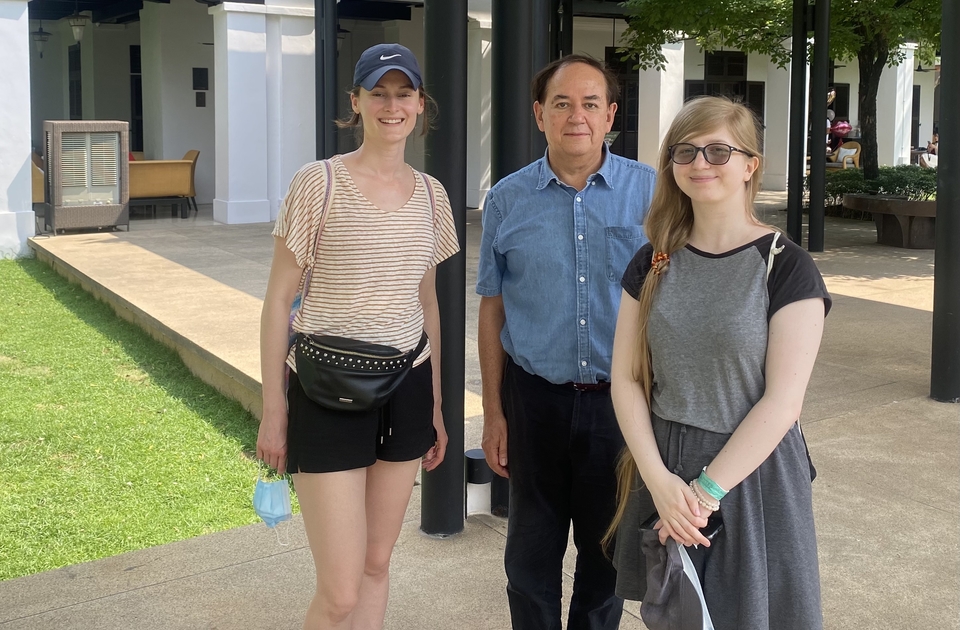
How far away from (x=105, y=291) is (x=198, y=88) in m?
10.1

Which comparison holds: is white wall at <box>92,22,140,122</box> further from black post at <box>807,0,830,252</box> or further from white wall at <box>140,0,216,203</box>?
black post at <box>807,0,830,252</box>

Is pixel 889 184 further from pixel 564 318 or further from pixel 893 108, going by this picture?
pixel 564 318

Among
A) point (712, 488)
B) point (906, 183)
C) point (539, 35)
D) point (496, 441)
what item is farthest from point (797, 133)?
point (712, 488)

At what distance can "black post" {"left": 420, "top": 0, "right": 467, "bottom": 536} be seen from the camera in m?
3.81

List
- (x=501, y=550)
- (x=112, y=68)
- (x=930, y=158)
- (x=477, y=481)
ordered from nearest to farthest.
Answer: (x=501, y=550), (x=477, y=481), (x=112, y=68), (x=930, y=158)

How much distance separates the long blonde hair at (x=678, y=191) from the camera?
2193 mm

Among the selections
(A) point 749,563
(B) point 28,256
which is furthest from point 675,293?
(B) point 28,256

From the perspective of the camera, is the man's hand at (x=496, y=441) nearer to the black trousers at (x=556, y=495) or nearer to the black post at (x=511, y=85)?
the black trousers at (x=556, y=495)

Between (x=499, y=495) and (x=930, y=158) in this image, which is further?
(x=930, y=158)

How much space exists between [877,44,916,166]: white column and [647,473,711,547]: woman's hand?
2667 centimetres

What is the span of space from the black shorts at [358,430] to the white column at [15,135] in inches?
481

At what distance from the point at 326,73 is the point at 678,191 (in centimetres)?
1031

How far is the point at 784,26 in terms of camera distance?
55.0 ft

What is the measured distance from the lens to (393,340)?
2.59 meters
